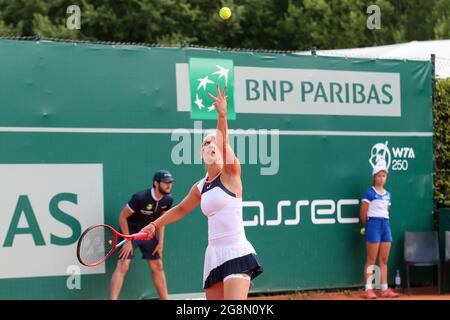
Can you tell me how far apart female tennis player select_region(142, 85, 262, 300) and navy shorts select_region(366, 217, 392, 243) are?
16.6ft

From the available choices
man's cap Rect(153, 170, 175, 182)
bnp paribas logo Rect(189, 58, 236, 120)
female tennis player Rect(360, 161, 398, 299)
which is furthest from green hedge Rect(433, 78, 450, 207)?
man's cap Rect(153, 170, 175, 182)

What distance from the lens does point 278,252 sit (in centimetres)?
1216

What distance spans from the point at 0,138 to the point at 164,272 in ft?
7.51

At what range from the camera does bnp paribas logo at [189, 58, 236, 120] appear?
1161cm

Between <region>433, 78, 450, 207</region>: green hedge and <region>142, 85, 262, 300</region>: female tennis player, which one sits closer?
<region>142, 85, 262, 300</region>: female tennis player

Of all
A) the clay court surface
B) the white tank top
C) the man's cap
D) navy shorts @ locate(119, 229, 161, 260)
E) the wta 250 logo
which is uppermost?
the wta 250 logo

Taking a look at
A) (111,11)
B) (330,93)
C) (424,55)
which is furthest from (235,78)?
(111,11)

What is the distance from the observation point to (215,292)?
7.63 metres

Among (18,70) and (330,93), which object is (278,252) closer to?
(330,93)

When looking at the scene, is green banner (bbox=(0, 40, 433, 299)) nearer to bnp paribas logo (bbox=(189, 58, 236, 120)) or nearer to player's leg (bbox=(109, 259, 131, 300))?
bnp paribas logo (bbox=(189, 58, 236, 120))

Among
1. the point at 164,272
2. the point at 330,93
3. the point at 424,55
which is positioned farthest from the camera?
the point at 424,55

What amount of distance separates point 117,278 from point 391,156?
3827mm

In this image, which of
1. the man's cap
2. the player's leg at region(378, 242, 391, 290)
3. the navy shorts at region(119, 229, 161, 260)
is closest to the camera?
the man's cap

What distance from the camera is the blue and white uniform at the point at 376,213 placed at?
12383 millimetres
